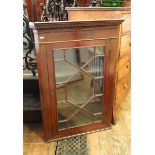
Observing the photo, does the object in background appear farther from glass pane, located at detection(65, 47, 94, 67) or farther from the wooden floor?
the wooden floor

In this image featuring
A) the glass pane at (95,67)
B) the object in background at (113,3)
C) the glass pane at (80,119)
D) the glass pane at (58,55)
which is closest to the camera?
the glass pane at (58,55)

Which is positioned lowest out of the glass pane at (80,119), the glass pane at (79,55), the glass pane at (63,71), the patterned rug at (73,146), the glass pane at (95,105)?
the patterned rug at (73,146)

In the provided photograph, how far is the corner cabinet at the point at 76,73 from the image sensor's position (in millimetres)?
1385

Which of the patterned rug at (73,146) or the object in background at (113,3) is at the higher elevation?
the object in background at (113,3)

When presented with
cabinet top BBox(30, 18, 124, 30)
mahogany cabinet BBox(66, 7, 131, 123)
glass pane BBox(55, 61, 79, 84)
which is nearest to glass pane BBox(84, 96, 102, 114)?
mahogany cabinet BBox(66, 7, 131, 123)

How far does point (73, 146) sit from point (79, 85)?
472 mm

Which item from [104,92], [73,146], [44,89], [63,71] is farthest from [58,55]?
[73,146]

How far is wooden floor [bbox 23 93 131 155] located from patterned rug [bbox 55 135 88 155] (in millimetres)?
33

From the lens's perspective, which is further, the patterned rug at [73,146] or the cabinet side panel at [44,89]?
the patterned rug at [73,146]

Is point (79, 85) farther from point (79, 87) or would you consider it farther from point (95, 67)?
point (95, 67)

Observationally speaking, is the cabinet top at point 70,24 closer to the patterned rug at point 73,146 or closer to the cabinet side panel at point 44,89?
the cabinet side panel at point 44,89

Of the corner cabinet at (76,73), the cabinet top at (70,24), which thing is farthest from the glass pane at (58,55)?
the cabinet top at (70,24)

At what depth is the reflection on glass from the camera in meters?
1.47

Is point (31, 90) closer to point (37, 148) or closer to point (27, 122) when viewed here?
point (27, 122)
